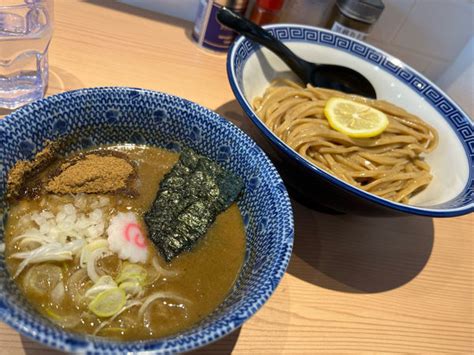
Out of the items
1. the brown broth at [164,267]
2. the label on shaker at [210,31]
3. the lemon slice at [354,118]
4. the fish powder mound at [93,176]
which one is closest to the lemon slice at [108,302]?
the brown broth at [164,267]

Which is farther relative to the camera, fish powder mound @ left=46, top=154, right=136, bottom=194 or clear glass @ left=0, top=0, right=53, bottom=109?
clear glass @ left=0, top=0, right=53, bottom=109

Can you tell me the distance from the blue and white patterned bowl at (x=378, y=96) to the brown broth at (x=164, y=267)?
0.22 metres

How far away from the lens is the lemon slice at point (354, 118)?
1.30m

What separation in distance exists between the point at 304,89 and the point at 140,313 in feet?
3.28

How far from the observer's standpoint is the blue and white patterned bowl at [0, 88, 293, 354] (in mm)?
630

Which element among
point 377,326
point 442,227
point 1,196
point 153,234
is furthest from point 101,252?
point 442,227

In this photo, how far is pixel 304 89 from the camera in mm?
1471

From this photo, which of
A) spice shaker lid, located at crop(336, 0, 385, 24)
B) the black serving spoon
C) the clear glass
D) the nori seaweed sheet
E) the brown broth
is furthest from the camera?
spice shaker lid, located at crop(336, 0, 385, 24)

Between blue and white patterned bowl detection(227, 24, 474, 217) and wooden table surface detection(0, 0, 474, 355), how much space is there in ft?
0.51

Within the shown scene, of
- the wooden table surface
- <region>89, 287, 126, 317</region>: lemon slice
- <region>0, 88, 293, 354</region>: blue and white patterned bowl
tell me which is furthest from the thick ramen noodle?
<region>89, 287, 126, 317</region>: lemon slice

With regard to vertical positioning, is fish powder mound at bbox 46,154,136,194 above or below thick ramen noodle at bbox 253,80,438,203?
below

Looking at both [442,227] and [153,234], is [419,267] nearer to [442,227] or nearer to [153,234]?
[442,227]

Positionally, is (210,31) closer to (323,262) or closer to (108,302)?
(323,262)

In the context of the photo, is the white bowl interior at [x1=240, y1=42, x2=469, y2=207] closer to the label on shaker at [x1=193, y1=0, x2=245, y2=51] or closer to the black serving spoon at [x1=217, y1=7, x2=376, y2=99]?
the black serving spoon at [x1=217, y1=7, x2=376, y2=99]
